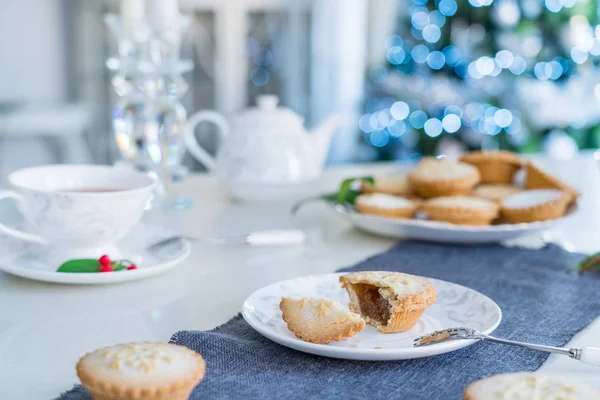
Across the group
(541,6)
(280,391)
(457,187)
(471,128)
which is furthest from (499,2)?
(280,391)

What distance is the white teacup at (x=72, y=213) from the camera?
3.21 ft

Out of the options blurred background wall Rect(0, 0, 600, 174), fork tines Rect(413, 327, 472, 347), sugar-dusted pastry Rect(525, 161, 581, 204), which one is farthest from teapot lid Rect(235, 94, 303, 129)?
blurred background wall Rect(0, 0, 600, 174)

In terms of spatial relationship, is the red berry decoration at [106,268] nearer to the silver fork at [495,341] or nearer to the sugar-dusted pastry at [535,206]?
the silver fork at [495,341]

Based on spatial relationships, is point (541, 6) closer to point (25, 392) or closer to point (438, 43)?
point (438, 43)

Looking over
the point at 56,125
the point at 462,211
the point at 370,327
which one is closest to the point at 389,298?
the point at 370,327

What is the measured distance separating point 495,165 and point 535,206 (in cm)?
21

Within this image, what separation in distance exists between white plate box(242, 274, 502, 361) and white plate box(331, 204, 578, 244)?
304mm

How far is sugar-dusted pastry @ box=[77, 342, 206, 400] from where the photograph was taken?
0.55 m

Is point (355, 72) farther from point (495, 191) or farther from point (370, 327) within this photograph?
point (370, 327)

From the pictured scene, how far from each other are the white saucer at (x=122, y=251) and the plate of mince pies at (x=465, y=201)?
35 cm

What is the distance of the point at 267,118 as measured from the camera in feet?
5.14

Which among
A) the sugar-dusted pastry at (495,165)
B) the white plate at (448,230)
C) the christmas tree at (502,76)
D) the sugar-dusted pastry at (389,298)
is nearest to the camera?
the sugar-dusted pastry at (389,298)

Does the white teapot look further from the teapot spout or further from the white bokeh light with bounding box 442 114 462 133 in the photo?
the white bokeh light with bounding box 442 114 462 133

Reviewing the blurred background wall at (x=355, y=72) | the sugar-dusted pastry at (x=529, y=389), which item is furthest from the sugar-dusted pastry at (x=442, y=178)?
the blurred background wall at (x=355, y=72)
